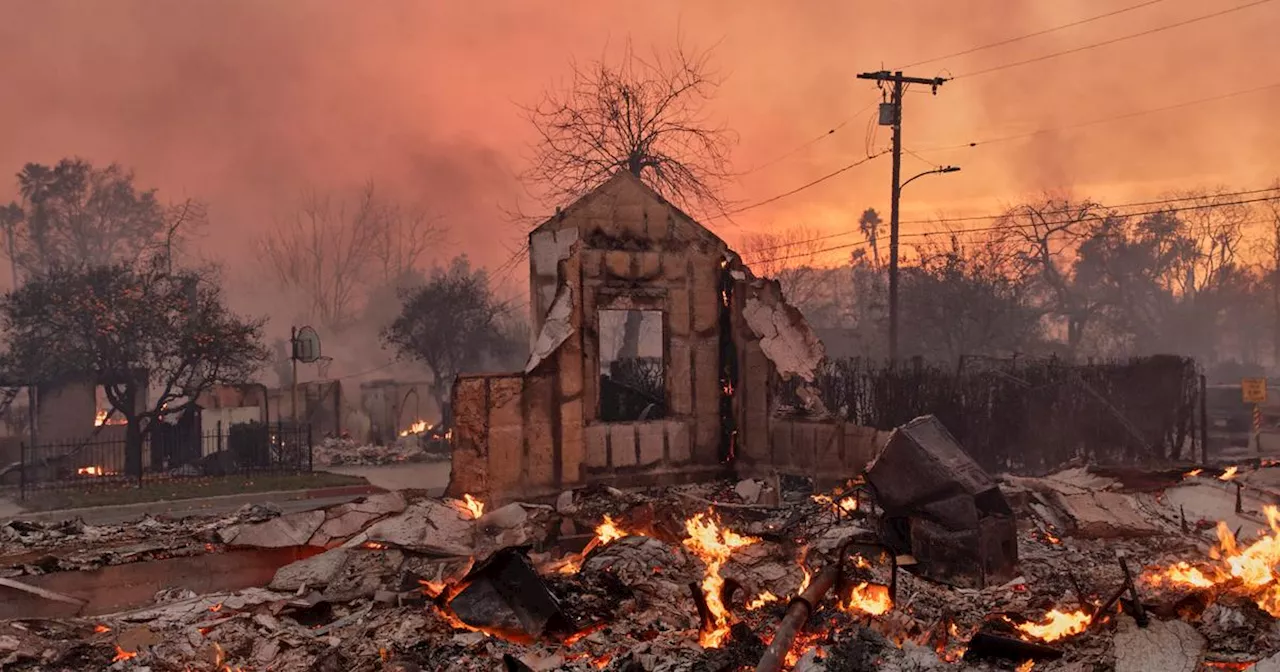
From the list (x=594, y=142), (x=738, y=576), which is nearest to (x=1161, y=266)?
(x=594, y=142)

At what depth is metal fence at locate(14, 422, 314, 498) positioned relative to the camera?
62.0 feet

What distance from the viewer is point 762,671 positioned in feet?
17.5

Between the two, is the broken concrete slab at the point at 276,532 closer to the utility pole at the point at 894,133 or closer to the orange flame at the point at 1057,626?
the orange flame at the point at 1057,626

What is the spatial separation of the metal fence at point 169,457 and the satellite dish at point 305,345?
1903mm

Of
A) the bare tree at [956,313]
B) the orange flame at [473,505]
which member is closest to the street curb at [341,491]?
the orange flame at [473,505]

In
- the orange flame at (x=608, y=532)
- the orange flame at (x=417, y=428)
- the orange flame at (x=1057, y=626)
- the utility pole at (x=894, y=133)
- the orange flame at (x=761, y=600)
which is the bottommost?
the orange flame at (x=417, y=428)

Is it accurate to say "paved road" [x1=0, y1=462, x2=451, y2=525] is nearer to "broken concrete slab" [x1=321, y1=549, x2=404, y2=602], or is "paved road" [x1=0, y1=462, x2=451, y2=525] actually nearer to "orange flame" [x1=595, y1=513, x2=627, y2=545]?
"broken concrete slab" [x1=321, y1=549, x2=404, y2=602]

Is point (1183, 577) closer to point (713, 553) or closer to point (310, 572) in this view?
point (713, 553)

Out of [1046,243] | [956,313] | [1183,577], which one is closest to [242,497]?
[1183,577]

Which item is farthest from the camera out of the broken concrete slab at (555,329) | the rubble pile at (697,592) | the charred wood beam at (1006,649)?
the broken concrete slab at (555,329)

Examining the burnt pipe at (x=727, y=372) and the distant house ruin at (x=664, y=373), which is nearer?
the distant house ruin at (x=664, y=373)

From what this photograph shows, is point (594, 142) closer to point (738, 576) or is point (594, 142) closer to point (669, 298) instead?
point (669, 298)

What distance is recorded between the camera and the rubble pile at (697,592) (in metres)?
5.54

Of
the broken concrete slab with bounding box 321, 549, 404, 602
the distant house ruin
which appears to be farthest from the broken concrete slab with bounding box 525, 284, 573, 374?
the broken concrete slab with bounding box 321, 549, 404, 602
